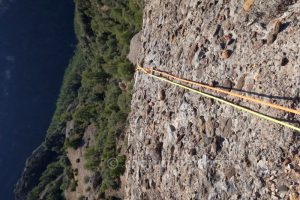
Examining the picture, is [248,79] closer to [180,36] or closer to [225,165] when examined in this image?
[225,165]

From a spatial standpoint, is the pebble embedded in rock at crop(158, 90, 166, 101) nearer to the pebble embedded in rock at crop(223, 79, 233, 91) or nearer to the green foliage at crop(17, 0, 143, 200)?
the pebble embedded in rock at crop(223, 79, 233, 91)

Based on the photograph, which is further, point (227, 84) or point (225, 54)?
point (225, 54)

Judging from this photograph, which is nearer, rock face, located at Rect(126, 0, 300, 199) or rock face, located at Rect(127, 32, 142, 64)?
rock face, located at Rect(126, 0, 300, 199)

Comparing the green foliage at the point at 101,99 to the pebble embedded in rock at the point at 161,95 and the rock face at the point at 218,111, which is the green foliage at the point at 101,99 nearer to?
the rock face at the point at 218,111

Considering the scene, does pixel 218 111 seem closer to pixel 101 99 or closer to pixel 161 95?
pixel 161 95

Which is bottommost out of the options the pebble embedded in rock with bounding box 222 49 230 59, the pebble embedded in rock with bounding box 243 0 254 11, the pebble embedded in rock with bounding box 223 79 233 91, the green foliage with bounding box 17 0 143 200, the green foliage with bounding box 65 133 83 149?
the green foliage with bounding box 65 133 83 149

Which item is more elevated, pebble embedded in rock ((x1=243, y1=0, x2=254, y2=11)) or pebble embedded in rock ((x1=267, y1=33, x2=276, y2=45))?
pebble embedded in rock ((x1=243, y1=0, x2=254, y2=11))

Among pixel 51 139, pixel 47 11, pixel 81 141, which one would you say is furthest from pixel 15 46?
pixel 81 141

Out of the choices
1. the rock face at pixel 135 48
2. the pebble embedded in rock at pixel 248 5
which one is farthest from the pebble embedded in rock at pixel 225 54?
the rock face at pixel 135 48

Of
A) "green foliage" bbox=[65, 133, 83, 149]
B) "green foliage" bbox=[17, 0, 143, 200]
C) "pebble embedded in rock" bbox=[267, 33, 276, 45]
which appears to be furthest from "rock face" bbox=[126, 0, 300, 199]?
"green foliage" bbox=[65, 133, 83, 149]

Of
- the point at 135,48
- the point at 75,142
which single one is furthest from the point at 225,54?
the point at 75,142
